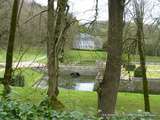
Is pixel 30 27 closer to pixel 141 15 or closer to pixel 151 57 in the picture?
pixel 141 15

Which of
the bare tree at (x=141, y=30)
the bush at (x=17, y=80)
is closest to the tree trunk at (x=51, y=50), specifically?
the bush at (x=17, y=80)

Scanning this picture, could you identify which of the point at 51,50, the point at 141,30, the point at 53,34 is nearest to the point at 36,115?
the point at 53,34

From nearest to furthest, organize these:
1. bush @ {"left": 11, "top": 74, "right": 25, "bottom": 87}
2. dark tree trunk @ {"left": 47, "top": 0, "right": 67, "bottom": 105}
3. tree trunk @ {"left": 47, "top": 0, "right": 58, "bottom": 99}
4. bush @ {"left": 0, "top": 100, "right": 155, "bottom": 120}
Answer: bush @ {"left": 0, "top": 100, "right": 155, "bottom": 120} → tree trunk @ {"left": 47, "top": 0, "right": 58, "bottom": 99} → dark tree trunk @ {"left": 47, "top": 0, "right": 67, "bottom": 105} → bush @ {"left": 11, "top": 74, "right": 25, "bottom": 87}

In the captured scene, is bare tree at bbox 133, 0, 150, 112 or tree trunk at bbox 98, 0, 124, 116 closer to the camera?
tree trunk at bbox 98, 0, 124, 116

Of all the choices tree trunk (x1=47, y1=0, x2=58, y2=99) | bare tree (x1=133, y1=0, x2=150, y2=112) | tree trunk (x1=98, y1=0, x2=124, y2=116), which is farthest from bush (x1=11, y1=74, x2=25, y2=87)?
bare tree (x1=133, y1=0, x2=150, y2=112)

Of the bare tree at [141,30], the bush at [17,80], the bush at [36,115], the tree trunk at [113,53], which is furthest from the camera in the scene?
the bare tree at [141,30]

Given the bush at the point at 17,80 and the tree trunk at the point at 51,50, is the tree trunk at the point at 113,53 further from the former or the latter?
the bush at the point at 17,80

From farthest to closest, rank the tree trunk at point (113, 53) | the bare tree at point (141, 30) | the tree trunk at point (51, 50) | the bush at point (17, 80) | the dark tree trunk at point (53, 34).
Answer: the bare tree at point (141, 30)
the bush at point (17, 80)
the dark tree trunk at point (53, 34)
the tree trunk at point (51, 50)
the tree trunk at point (113, 53)

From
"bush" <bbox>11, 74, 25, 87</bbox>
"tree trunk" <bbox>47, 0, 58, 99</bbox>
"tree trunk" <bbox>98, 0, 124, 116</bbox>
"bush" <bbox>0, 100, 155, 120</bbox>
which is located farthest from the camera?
"bush" <bbox>11, 74, 25, 87</bbox>

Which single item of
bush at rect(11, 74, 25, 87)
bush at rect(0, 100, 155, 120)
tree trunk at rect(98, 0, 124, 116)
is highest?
tree trunk at rect(98, 0, 124, 116)

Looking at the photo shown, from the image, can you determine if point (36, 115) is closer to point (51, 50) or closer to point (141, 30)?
point (51, 50)

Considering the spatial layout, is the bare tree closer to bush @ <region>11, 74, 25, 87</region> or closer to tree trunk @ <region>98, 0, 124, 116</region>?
bush @ <region>11, 74, 25, 87</region>

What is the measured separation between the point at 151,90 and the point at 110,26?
23.0 meters

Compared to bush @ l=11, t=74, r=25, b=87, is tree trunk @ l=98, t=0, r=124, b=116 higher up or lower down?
higher up
